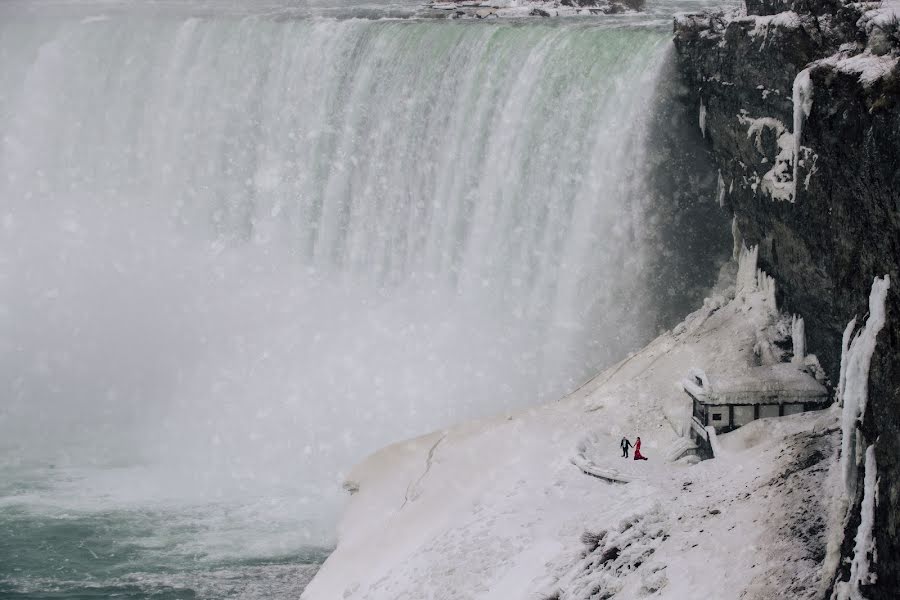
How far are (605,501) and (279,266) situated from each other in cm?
1649

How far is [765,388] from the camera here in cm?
2208

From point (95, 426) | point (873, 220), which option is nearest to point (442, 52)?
point (95, 426)

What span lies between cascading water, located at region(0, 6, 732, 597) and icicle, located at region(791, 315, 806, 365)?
5.67 metres

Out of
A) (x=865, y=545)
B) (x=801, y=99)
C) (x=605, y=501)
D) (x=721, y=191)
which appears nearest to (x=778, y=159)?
(x=721, y=191)

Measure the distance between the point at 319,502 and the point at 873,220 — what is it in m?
13.6

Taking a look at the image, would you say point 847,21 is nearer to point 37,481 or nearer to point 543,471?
point 543,471

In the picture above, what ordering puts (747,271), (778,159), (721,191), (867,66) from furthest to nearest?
(721,191)
(747,271)
(778,159)
(867,66)

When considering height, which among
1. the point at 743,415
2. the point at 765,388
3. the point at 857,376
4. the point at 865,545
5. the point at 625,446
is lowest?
the point at 865,545

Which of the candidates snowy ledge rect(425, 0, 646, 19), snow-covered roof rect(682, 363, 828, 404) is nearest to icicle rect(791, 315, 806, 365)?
snow-covered roof rect(682, 363, 828, 404)

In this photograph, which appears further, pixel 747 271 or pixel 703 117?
pixel 703 117

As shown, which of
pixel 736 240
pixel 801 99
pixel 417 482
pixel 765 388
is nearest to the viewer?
pixel 801 99

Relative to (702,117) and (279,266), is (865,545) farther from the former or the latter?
(279,266)

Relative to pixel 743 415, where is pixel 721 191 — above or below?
above

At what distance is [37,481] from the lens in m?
28.8
